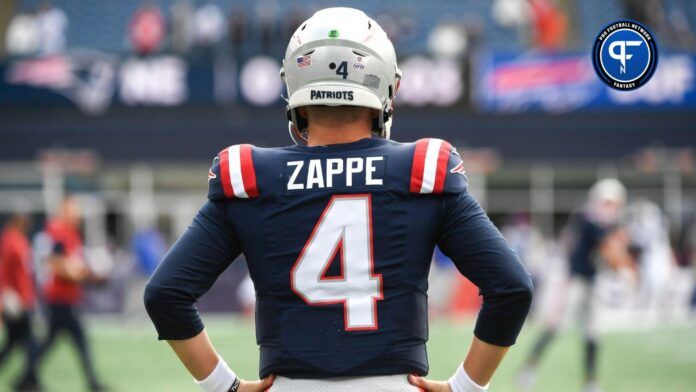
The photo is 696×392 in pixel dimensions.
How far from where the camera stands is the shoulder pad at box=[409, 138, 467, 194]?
9.49ft

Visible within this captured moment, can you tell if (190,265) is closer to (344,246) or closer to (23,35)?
(344,246)

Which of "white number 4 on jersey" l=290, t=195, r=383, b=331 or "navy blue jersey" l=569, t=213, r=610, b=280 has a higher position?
"white number 4 on jersey" l=290, t=195, r=383, b=331

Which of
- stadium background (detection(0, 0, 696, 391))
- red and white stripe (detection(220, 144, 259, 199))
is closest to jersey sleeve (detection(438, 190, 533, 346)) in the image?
red and white stripe (detection(220, 144, 259, 199))

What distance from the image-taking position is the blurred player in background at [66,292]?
36.8ft

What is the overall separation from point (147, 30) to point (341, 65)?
22.0m

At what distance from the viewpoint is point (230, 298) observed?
902 inches

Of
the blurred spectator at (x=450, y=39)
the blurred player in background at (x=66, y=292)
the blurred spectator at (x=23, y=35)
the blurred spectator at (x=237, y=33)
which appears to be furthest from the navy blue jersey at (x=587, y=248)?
the blurred spectator at (x=23, y=35)

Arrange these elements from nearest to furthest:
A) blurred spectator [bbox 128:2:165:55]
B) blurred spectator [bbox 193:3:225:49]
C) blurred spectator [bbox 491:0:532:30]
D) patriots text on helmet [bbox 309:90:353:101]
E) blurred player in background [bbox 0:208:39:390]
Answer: patriots text on helmet [bbox 309:90:353:101] < blurred player in background [bbox 0:208:39:390] < blurred spectator [bbox 128:2:165:55] < blurred spectator [bbox 193:3:225:49] < blurred spectator [bbox 491:0:532:30]

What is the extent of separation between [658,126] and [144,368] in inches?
572

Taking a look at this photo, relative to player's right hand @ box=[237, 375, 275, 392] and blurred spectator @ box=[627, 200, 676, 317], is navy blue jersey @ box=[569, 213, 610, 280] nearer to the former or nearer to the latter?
player's right hand @ box=[237, 375, 275, 392]

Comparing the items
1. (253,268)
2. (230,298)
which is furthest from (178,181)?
(253,268)

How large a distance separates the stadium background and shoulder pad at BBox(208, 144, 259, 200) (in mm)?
19298

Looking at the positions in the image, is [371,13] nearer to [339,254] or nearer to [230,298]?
[230,298]

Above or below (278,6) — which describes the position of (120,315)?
below
